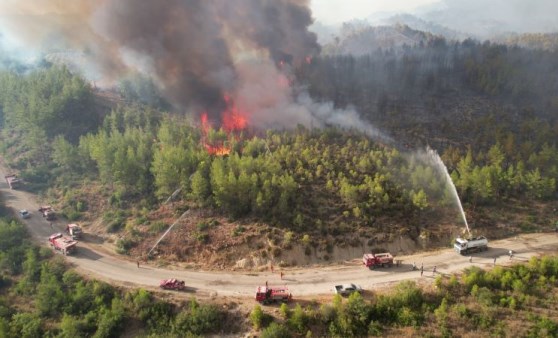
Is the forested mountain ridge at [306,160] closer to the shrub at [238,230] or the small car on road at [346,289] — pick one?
the shrub at [238,230]

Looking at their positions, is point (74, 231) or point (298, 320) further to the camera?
point (74, 231)

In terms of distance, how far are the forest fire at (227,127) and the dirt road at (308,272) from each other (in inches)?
832

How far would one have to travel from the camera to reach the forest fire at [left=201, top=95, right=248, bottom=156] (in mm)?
57531

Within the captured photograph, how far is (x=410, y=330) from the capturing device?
99.3ft

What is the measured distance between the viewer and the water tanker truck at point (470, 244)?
39031 mm

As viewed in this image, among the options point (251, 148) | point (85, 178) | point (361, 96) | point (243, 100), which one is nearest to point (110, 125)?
point (85, 178)

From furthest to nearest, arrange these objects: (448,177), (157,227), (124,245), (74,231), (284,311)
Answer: (448,177)
(74,231)
(157,227)
(124,245)
(284,311)

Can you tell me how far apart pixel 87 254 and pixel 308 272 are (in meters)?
24.6

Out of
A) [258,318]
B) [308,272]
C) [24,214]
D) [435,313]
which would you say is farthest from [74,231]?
[435,313]

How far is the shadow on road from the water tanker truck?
3791 centimetres

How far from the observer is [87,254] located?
4294 cm

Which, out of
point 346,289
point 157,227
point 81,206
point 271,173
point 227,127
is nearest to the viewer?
point 346,289

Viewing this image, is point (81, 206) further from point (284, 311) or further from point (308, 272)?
point (284, 311)

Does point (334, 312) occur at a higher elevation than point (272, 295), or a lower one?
lower
